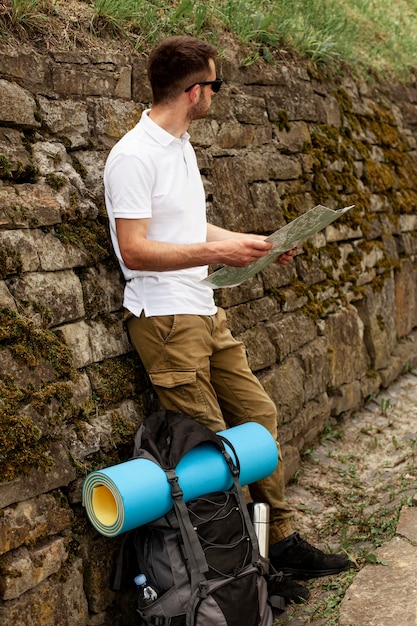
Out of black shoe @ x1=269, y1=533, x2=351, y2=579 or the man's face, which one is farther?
black shoe @ x1=269, y1=533, x2=351, y2=579

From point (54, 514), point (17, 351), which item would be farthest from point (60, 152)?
point (54, 514)

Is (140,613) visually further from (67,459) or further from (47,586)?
(67,459)

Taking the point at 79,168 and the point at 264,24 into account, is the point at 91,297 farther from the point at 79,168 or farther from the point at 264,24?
the point at 264,24

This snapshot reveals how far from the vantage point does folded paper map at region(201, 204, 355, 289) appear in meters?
3.04

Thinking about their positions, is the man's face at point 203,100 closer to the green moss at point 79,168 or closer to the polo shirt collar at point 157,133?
the polo shirt collar at point 157,133

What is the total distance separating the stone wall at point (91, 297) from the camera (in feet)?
9.24

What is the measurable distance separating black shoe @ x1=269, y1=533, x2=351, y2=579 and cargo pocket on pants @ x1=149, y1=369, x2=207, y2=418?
2.79ft

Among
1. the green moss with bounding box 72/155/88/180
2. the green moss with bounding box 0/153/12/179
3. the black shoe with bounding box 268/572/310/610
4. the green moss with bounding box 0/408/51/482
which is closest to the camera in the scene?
the green moss with bounding box 0/408/51/482

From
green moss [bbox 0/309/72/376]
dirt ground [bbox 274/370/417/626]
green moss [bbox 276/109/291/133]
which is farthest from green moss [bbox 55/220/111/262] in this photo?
green moss [bbox 276/109/291/133]

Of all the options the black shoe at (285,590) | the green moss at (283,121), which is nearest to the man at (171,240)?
the black shoe at (285,590)

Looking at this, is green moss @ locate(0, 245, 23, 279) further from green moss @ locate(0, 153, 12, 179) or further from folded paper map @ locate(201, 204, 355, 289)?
folded paper map @ locate(201, 204, 355, 289)

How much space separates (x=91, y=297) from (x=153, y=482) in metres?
0.79

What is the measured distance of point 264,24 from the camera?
5027 mm

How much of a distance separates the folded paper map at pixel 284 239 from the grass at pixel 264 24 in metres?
1.22
